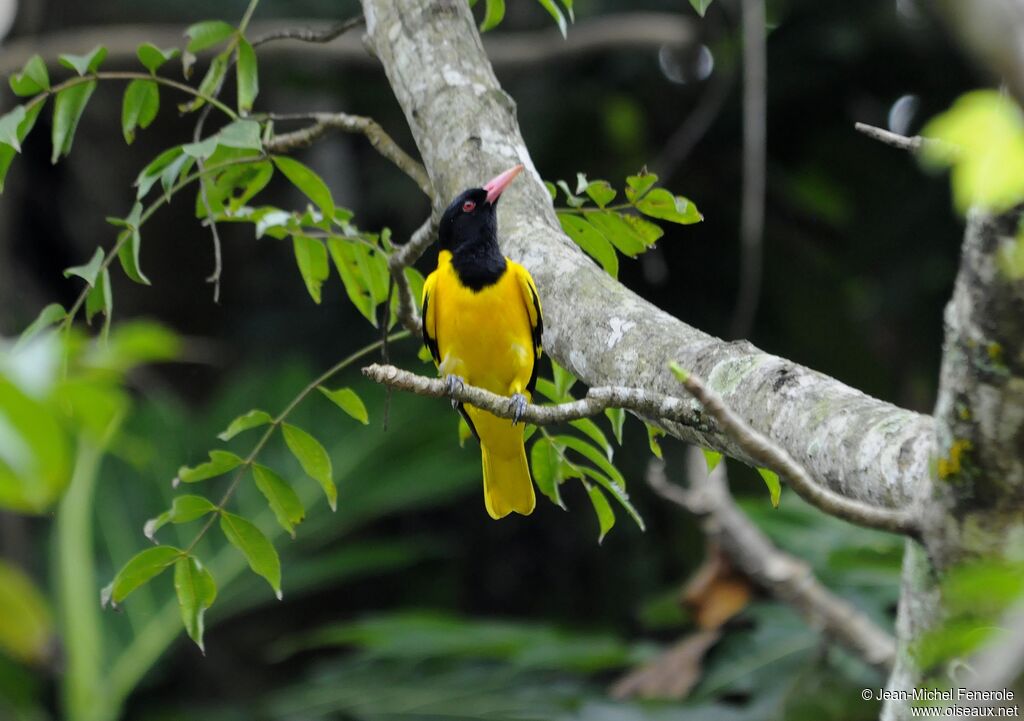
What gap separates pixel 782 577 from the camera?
4.36 metres

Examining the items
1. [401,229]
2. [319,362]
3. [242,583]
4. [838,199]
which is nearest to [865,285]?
[838,199]

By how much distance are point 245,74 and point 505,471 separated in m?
1.30

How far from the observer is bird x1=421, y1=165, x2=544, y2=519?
3.11m

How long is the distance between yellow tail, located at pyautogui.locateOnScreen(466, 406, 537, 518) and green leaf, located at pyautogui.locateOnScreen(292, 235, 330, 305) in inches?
29.0

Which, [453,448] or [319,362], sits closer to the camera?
[453,448]

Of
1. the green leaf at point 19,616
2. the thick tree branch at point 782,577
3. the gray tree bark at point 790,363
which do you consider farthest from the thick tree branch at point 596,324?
the thick tree branch at point 782,577

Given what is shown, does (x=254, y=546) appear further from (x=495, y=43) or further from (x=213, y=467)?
(x=495, y=43)

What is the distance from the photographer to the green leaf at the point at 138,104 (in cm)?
251

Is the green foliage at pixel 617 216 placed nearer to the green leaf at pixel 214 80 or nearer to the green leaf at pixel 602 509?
the green leaf at pixel 602 509

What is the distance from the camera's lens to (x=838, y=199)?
754 cm

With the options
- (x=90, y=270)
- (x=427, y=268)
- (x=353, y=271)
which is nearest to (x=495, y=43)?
(x=427, y=268)

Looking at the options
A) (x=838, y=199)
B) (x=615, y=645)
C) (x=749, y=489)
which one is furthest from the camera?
(x=838, y=199)

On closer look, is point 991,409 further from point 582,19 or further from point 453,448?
point 582,19

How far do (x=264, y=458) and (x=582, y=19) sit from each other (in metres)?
3.03
